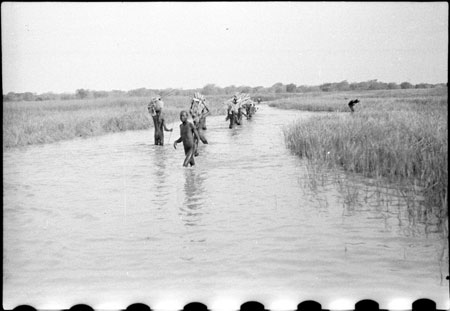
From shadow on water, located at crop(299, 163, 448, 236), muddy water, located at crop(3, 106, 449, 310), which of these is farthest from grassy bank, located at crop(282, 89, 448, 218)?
muddy water, located at crop(3, 106, 449, 310)

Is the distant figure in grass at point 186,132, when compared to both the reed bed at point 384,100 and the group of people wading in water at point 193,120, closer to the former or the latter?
the group of people wading in water at point 193,120

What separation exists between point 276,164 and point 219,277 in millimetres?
5002

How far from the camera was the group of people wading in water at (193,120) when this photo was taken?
24.6 ft

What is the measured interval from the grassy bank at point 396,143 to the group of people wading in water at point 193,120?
1.79m

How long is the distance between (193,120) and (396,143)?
4600 millimetres

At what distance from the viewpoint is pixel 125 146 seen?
10.8 meters

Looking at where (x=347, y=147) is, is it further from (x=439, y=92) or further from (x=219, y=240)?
(x=219, y=240)

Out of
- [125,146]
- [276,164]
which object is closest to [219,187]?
[276,164]

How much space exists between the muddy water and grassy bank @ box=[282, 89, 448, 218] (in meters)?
0.36

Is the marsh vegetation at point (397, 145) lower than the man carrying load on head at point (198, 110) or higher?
lower

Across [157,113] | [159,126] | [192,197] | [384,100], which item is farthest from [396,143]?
[159,126]

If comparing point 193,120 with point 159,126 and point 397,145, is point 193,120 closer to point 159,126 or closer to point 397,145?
point 159,126

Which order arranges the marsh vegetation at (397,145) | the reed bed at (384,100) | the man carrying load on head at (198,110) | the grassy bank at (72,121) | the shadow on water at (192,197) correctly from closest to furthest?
the marsh vegetation at (397,145) → the reed bed at (384,100) → the shadow on water at (192,197) → the man carrying load on head at (198,110) → the grassy bank at (72,121)

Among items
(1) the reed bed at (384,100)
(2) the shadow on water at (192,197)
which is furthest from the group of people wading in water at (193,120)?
(1) the reed bed at (384,100)
